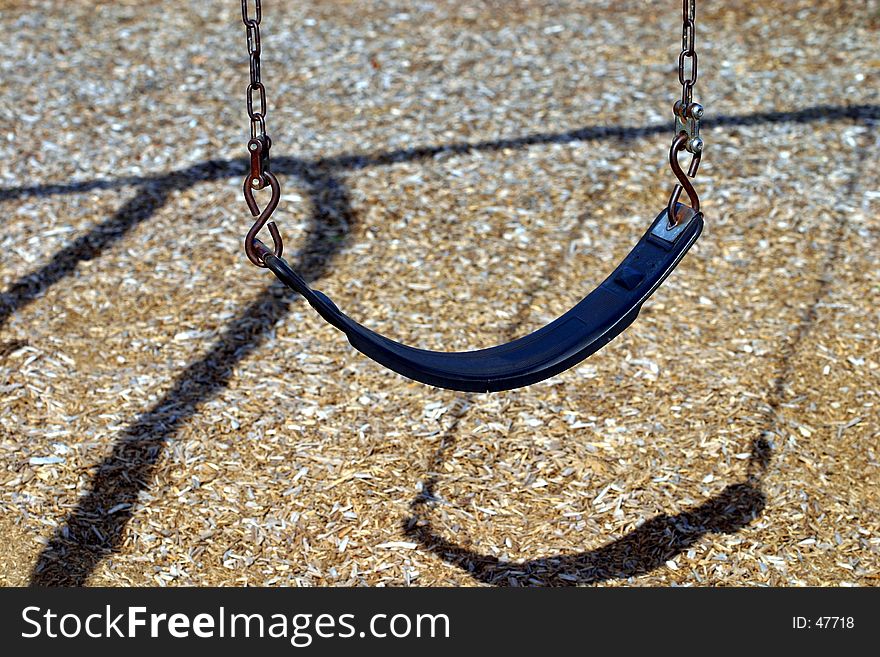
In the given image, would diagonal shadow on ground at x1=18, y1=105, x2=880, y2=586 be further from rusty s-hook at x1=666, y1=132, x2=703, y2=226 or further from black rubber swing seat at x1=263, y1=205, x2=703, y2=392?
rusty s-hook at x1=666, y1=132, x2=703, y2=226

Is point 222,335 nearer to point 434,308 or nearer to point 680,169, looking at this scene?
point 434,308

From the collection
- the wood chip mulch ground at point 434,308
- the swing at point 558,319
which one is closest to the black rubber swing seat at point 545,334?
the swing at point 558,319

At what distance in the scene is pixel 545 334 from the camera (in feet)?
9.04

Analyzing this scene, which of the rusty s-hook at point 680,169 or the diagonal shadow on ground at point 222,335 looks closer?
the rusty s-hook at point 680,169

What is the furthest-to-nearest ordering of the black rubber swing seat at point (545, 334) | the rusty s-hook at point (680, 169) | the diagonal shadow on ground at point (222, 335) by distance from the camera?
the diagonal shadow on ground at point (222, 335) → the rusty s-hook at point (680, 169) → the black rubber swing seat at point (545, 334)

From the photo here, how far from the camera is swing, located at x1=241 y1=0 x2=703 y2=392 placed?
8.10 ft

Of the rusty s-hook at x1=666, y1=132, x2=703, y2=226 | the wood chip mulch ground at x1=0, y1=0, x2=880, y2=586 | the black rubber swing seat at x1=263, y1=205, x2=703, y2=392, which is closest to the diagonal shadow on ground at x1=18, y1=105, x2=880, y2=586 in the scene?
the wood chip mulch ground at x1=0, y1=0, x2=880, y2=586

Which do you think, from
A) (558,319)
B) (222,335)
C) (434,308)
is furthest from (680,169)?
(222,335)

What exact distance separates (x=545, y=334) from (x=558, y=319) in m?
0.06

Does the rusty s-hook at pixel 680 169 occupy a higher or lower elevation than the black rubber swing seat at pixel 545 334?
higher

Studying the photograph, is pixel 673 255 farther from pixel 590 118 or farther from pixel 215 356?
pixel 590 118

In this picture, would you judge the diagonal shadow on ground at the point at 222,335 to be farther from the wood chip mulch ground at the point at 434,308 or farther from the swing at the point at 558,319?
the swing at the point at 558,319

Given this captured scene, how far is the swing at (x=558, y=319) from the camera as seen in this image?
2.47 meters

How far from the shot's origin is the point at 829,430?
11.5 ft
